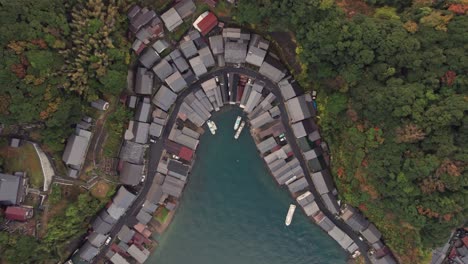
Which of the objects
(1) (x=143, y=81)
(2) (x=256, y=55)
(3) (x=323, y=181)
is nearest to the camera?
(3) (x=323, y=181)

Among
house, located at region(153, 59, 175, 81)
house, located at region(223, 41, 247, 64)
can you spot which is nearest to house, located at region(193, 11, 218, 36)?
house, located at region(223, 41, 247, 64)

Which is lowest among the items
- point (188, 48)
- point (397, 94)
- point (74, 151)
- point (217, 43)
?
point (74, 151)

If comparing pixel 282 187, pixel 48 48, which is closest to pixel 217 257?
pixel 282 187

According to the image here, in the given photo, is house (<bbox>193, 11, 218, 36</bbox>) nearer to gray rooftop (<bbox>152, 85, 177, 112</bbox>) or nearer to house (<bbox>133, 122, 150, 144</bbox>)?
gray rooftop (<bbox>152, 85, 177, 112</bbox>)

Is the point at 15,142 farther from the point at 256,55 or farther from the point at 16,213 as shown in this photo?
the point at 256,55

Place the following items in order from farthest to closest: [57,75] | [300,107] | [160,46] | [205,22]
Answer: [160,46]
[300,107]
[205,22]
[57,75]

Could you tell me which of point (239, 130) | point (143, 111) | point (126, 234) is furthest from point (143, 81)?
point (126, 234)

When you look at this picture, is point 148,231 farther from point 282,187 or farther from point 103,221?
point 282,187
